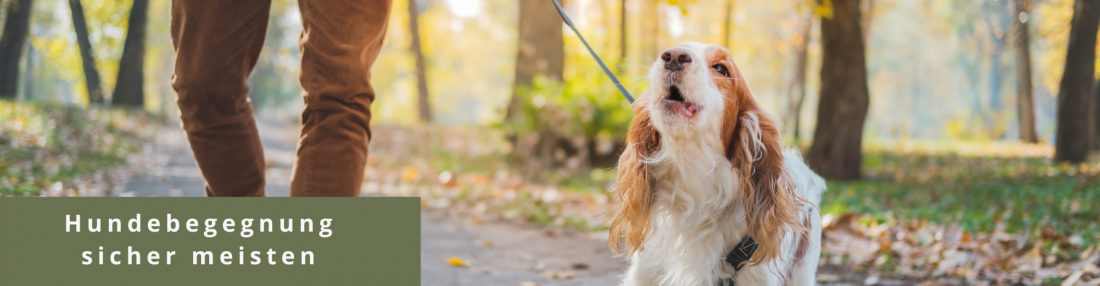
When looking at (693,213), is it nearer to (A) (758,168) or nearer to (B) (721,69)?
(A) (758,168)

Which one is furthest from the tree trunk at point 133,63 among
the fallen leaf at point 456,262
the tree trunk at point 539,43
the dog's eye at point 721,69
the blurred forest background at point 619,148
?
the dog's eye at point 721,69

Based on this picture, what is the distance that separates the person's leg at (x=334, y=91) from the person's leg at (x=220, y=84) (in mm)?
215

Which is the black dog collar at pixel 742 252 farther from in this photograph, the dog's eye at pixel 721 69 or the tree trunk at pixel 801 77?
the tree trunk at pixel 801 77

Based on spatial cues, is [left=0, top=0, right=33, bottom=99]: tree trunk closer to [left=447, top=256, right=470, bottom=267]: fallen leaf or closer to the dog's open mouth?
[left=447, top=256, right=470, bottom=267]: fallen leaf

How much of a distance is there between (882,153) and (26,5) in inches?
640

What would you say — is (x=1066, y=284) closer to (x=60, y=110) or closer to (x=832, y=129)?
(x=832, y=129)

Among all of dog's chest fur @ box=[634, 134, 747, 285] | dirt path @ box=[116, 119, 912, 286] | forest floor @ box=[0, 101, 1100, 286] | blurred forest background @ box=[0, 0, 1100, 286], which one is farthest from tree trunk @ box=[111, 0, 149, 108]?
dog's chest fur @ box=[634, 134, 747, 285]

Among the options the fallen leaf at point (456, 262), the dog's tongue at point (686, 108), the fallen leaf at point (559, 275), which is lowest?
the fallen leaf at point (559, 275)

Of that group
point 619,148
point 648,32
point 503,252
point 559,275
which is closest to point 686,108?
point 559,275

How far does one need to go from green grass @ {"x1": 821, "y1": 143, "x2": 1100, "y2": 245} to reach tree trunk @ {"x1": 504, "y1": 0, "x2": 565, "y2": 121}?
4034 mm

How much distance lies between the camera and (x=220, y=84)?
2277mm

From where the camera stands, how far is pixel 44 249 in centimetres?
207

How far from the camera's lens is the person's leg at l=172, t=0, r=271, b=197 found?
2188 millimetres

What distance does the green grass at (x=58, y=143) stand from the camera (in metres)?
5.98
